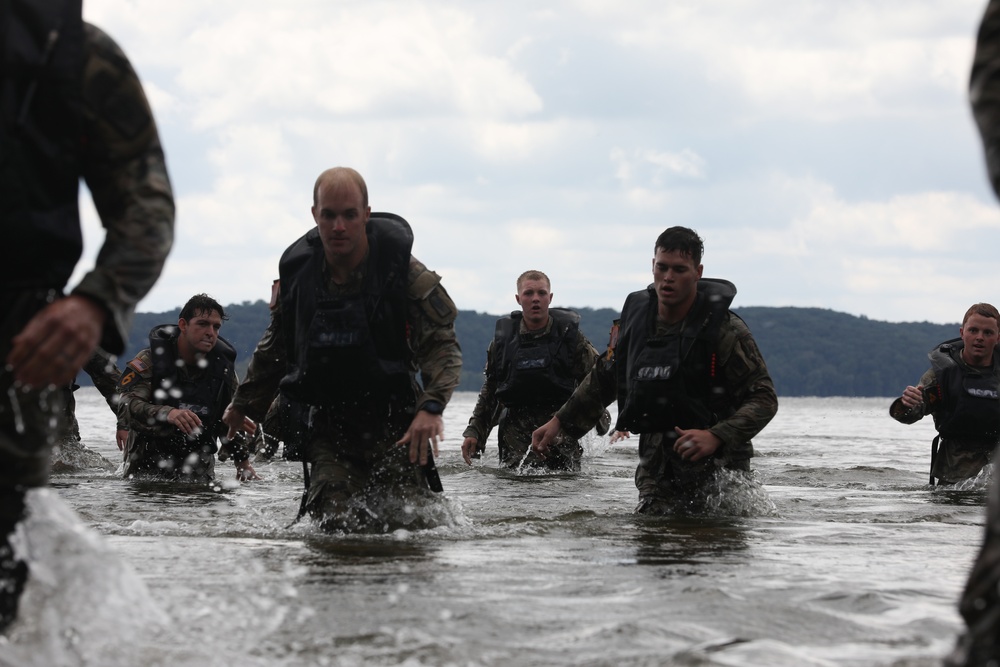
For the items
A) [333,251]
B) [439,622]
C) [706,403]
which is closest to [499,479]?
[706,403]

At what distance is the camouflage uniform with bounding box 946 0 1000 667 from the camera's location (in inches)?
119

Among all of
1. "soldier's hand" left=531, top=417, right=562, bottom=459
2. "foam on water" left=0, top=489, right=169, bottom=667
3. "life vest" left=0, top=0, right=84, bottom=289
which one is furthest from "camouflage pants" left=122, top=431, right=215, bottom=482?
"life vest" left=0, top=0, right=84, bottom=289

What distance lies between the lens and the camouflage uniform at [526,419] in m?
15.4

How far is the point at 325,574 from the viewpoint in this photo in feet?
20.9

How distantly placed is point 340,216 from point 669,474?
3.21 metres

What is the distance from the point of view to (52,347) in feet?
11.4

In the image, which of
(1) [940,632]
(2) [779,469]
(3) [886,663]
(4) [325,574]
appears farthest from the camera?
(2) [779,469]

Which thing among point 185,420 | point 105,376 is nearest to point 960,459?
point 185,420

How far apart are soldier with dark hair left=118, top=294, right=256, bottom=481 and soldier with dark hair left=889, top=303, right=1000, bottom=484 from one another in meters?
6.10

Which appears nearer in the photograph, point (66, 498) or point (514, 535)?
point (514, 535)

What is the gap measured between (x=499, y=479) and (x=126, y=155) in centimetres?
1086

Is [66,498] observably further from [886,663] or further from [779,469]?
[779,469]

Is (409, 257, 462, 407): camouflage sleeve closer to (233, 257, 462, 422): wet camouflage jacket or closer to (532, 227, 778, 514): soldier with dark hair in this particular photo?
(233, 257, 462, 422): wet camouflage jacket

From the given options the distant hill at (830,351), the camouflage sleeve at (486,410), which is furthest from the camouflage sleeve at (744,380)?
the distant hill at (830,351)
